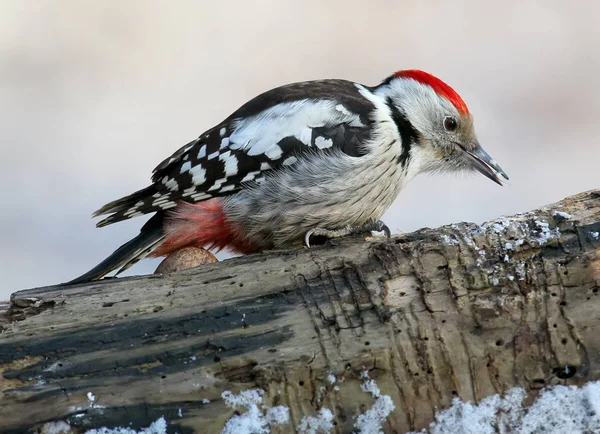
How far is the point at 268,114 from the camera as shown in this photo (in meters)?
2.79

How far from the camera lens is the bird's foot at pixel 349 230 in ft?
8.72

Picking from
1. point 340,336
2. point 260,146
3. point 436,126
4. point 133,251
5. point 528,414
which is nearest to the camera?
point 528,414

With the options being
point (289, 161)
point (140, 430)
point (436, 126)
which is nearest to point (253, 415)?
point (140, 430)

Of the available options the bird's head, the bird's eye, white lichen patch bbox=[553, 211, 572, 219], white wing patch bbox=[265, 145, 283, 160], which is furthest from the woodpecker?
white lichen patch bbox=[553, 211, 572, 219]

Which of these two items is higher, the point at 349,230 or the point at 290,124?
the point at 290,124

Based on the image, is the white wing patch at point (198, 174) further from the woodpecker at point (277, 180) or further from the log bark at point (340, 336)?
the log bark at point (340, 336)

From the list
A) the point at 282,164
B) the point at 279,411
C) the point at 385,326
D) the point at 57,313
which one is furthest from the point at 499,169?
the point at 57,313

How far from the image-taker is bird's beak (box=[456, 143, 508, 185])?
308cm

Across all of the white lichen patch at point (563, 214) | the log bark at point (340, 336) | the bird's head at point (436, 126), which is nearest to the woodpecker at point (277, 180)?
the bird's head at point (436, 126)

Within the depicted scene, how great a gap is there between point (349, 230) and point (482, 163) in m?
0.75

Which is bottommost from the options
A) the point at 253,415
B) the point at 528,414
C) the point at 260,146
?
the point at 528,414

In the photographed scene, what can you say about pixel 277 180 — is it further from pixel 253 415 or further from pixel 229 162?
pixel 253 415

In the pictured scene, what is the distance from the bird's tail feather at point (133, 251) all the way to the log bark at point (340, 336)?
1.29 ft

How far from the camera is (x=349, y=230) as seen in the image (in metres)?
2.73
